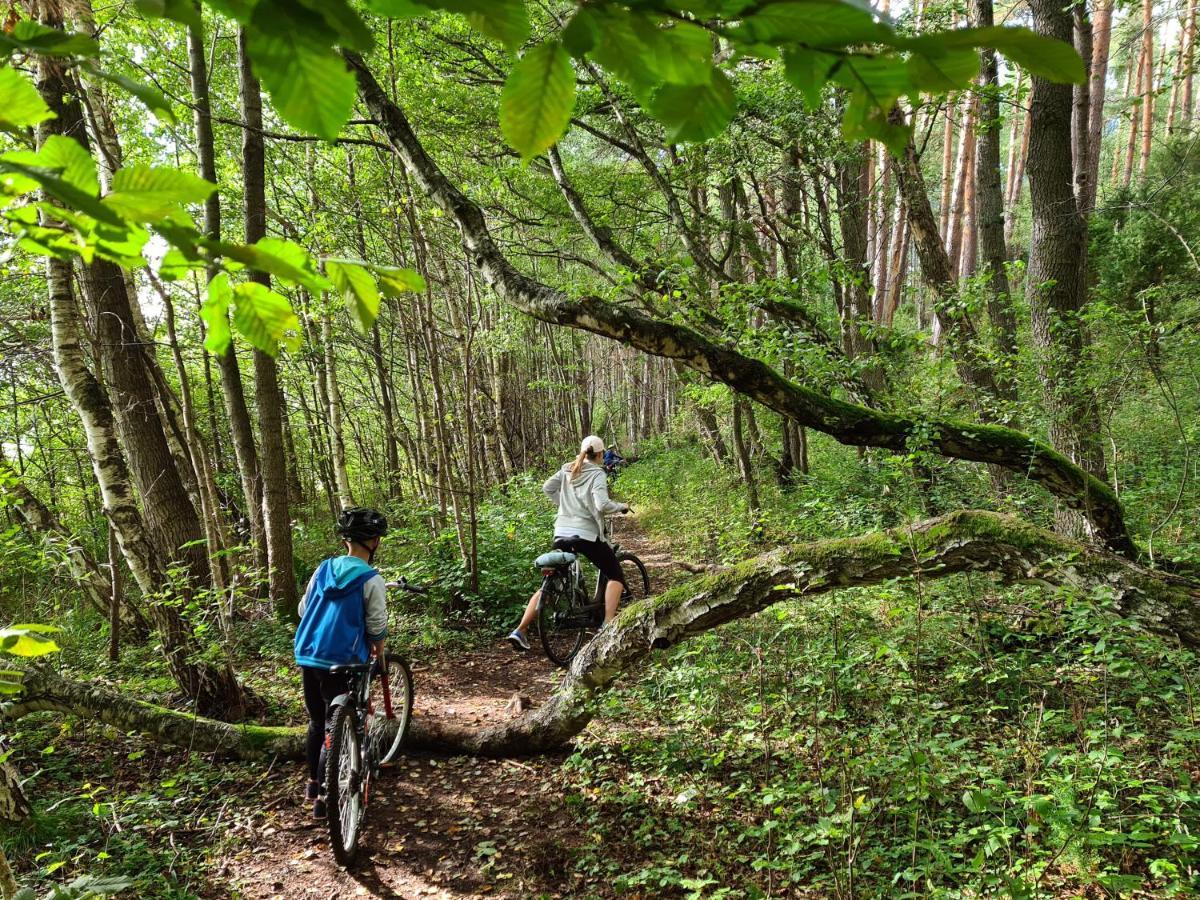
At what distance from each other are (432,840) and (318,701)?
1106 millimetres

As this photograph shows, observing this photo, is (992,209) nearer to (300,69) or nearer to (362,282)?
(362,282)

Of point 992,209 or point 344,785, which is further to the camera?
point 992,209

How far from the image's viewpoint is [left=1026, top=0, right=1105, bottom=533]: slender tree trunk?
575 centimetres

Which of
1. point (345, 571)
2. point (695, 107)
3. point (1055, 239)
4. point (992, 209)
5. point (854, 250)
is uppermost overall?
point (854, 250)

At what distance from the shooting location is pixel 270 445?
23.6 ft

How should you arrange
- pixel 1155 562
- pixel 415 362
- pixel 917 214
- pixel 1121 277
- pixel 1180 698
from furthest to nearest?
pixel 1121 277, pixel 415 362, pixel 917 214, pixel 1155 562, pixel 1180 698

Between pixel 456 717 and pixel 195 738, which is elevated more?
pixel 195 738

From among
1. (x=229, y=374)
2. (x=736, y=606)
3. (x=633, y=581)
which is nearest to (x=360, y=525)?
(x=736, y=606)

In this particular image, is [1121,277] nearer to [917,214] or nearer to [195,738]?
[917,214]

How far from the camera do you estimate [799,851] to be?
3.03 metres

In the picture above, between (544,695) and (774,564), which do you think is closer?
(774,564)

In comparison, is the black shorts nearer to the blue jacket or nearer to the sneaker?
the sneaker

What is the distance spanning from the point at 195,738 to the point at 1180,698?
623 cm

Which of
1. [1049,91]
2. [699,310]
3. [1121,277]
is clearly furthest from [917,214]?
[1121,277]
